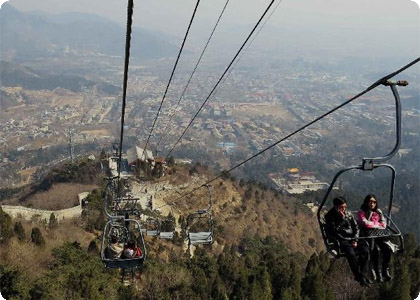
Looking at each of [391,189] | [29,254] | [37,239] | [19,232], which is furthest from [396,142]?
[19,232]

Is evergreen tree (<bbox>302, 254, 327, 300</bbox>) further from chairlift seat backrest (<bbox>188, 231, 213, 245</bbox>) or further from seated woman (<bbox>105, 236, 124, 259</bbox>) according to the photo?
seated woman (<bbox>105, 236, 124, 259</bbox>)

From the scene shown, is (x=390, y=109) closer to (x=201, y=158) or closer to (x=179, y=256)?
(x=201, y=158)

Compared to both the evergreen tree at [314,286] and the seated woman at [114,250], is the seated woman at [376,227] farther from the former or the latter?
the evergreen tree at [314,286]

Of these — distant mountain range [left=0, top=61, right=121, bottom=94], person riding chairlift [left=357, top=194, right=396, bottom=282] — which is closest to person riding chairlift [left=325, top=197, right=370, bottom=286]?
person riding chairlift [left=357, top=194, right=396, bottom=282]

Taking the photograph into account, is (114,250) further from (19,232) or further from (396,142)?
(19,232)

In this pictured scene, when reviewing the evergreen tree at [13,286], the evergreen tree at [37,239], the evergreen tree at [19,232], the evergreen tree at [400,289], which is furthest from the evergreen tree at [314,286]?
the evergreen tree at [19,232]
